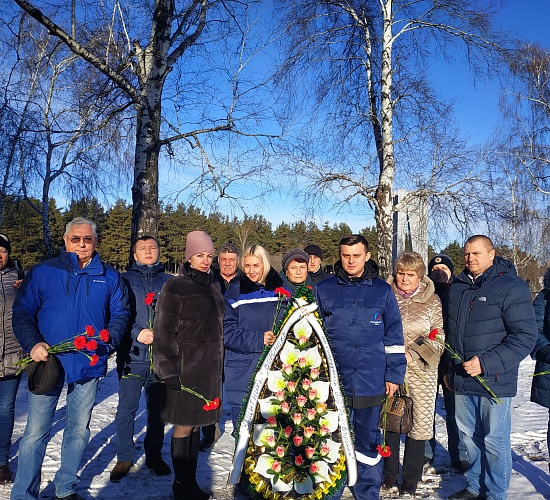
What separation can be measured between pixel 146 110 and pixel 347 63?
4.35 meters

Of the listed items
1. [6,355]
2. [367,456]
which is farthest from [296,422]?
[6,355]

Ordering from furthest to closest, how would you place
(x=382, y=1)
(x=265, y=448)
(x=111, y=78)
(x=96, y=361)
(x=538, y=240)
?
(x=538, y=240) → (x=382, y=1) → (x=111, y=78) → (x=265, y=448) → (x=96, y=361)

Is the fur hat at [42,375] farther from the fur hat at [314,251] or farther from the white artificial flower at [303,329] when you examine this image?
the fur hat at [314,251]

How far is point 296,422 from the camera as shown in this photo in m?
3.54

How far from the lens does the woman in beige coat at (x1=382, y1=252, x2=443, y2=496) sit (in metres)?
3.99

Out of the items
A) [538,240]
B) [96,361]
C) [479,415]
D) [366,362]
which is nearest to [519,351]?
[479,415]

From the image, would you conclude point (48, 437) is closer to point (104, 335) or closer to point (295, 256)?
point (104, 335)

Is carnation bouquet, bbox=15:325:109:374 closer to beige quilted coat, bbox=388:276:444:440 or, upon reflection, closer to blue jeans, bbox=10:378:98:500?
blue jeans, bbox=10:378:98:500

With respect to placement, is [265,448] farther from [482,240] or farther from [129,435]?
[482,240]

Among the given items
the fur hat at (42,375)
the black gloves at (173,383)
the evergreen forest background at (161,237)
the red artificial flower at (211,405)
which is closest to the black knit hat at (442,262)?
the red artificial flower at (211,405)

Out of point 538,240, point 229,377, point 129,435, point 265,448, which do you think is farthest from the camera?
point 538,240

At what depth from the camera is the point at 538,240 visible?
18.4m

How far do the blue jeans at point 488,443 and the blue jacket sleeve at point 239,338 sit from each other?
5.59 ft

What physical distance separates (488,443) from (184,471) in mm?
2302
